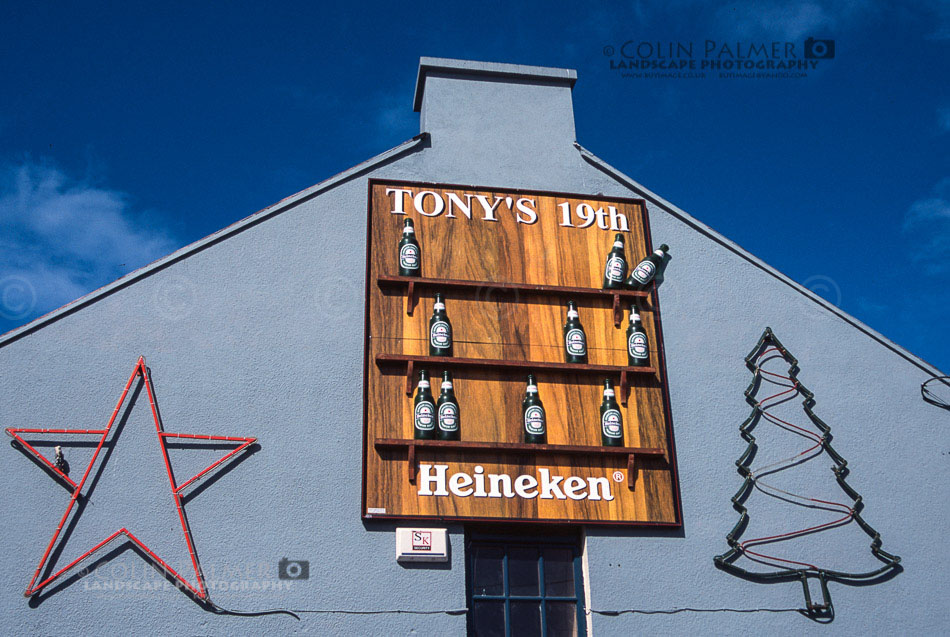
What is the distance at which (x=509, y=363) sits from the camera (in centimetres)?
887

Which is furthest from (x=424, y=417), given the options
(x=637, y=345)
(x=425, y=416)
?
(x=637, y=345)

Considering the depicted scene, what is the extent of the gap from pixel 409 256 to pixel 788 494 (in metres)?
4.14

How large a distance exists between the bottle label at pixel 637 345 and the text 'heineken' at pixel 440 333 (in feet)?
5.64

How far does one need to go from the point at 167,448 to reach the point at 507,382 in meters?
2.98

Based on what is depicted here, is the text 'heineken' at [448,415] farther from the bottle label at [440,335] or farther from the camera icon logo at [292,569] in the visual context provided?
the camera icon logo at [292,569]

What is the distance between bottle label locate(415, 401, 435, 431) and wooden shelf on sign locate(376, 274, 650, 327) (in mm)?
959

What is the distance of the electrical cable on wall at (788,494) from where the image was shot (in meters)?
8.71

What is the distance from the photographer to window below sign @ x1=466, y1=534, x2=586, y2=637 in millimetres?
8320

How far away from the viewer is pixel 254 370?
8680mm

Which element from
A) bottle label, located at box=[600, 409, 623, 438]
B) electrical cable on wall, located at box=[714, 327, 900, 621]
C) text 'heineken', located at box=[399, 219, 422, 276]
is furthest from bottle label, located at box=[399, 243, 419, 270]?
electrical cable on wall, located at box=[714, 327, 900, 621]

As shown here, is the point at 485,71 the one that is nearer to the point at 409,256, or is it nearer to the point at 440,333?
the point at 409,256

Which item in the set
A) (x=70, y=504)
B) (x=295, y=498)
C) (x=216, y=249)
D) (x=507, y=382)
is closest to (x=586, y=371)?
(x=507, y=382)

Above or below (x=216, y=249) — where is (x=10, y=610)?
below

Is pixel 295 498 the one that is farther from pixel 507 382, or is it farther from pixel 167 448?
pixel 507 382
